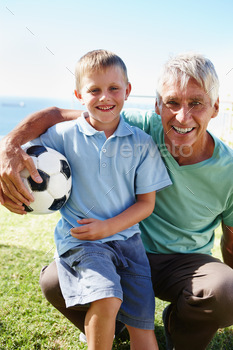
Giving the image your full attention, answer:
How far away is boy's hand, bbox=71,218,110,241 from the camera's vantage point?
1.81m

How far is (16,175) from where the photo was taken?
6.06ft

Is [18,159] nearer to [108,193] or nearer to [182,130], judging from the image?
[108,193]

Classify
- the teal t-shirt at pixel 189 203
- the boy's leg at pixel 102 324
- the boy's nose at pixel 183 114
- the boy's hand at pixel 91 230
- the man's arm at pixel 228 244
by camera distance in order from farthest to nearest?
the man's arm at pixel 228 244 < the teal t-shirt at pixel 189 203 < the boy's nose at pixel 183 114 < the boy's hand at pixel 91 230 < the boy's leg at pixel 102 324

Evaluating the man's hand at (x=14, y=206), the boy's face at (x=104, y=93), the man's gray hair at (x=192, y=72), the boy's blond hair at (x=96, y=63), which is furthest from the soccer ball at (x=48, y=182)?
the man's gray hair at (x=192, y=72)

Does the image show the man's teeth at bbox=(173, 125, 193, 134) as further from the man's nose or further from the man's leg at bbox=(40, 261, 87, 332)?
the man's leg at bbox=(40, 261, 87, 332)

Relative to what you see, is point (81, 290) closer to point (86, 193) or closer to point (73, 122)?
point (86, 193)

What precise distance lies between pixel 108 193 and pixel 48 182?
0.34m

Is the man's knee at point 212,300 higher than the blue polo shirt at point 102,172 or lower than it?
lower

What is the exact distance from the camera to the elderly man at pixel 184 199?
1.92 meters

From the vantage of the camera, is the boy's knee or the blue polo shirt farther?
the blue polo shirt

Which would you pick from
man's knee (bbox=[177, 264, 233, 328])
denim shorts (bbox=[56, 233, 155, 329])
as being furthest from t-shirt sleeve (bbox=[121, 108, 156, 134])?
man's knee (bbox=[177, 264, 233, 328])

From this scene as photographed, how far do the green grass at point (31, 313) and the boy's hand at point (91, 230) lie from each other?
0.83 meters

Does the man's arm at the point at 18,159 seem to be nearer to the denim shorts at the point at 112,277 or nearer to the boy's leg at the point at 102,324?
the denim shorts at the point at 112,277

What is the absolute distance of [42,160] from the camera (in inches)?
75.1
